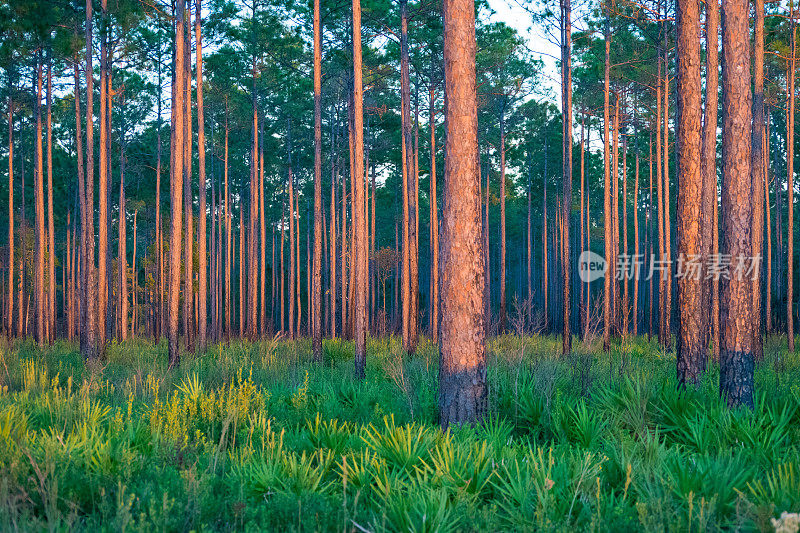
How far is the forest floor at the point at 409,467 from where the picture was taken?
119 inches

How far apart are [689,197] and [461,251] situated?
3453 millimetres

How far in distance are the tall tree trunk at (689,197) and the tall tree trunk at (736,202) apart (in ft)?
1.82

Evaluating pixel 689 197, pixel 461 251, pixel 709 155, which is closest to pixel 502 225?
pixel 709 155

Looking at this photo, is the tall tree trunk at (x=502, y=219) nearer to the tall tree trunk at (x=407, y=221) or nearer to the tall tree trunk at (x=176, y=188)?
the tall tree trunk at (x=407, y=221)

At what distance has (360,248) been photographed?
448 inches

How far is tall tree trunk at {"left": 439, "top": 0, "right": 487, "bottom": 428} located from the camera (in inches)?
214

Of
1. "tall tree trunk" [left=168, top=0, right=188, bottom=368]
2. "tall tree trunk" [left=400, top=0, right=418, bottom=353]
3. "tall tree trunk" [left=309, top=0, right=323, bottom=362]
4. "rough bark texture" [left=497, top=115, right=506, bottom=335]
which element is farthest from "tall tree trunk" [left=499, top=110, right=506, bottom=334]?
"tall tree trunk" [left=168, top=0, right=188, bottom=368]

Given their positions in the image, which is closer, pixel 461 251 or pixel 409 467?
pixel 409 467

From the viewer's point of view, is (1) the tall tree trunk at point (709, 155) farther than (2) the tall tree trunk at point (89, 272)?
No

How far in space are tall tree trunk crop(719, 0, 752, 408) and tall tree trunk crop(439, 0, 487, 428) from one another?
285 cm

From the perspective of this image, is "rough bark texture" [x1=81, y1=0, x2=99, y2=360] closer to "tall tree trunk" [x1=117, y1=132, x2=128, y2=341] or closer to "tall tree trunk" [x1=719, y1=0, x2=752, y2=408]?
"tall tree trunk" [x1=117, y1=132, x2=128, y2=341]

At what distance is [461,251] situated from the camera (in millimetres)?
5500

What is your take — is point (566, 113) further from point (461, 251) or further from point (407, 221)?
point (461, 251)

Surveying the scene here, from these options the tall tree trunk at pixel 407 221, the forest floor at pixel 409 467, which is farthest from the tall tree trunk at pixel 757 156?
the forest floor at pixel 409 467
